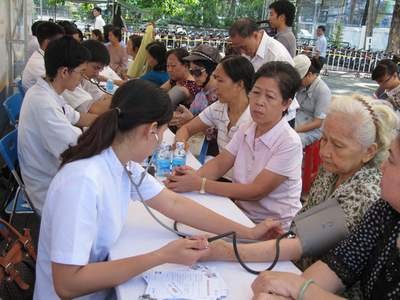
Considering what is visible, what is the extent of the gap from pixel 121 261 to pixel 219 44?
13.3 meters

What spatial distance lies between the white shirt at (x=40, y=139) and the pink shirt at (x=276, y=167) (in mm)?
876

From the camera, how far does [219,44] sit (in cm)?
1393

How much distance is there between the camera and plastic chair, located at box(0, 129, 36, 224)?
2.19m

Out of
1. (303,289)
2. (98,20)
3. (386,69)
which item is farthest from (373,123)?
(98,20)

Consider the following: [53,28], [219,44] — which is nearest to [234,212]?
[53,28]

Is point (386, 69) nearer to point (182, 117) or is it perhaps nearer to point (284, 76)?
point (182, 117)

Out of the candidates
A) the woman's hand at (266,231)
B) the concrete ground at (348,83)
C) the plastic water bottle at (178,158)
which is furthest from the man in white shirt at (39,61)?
the concrete ground at (348,83)

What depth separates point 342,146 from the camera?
1.56 m

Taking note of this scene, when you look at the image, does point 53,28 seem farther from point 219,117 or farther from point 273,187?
point 273,187

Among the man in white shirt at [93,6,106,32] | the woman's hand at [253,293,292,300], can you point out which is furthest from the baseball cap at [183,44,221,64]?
the man in white shirt at [93,6,106,32]

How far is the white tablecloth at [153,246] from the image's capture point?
118cm

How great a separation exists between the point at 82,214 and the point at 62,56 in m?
1.47

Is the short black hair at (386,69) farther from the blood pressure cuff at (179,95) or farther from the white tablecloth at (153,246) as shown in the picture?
the white tablecloth at (153,246)

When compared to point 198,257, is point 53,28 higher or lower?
higher
